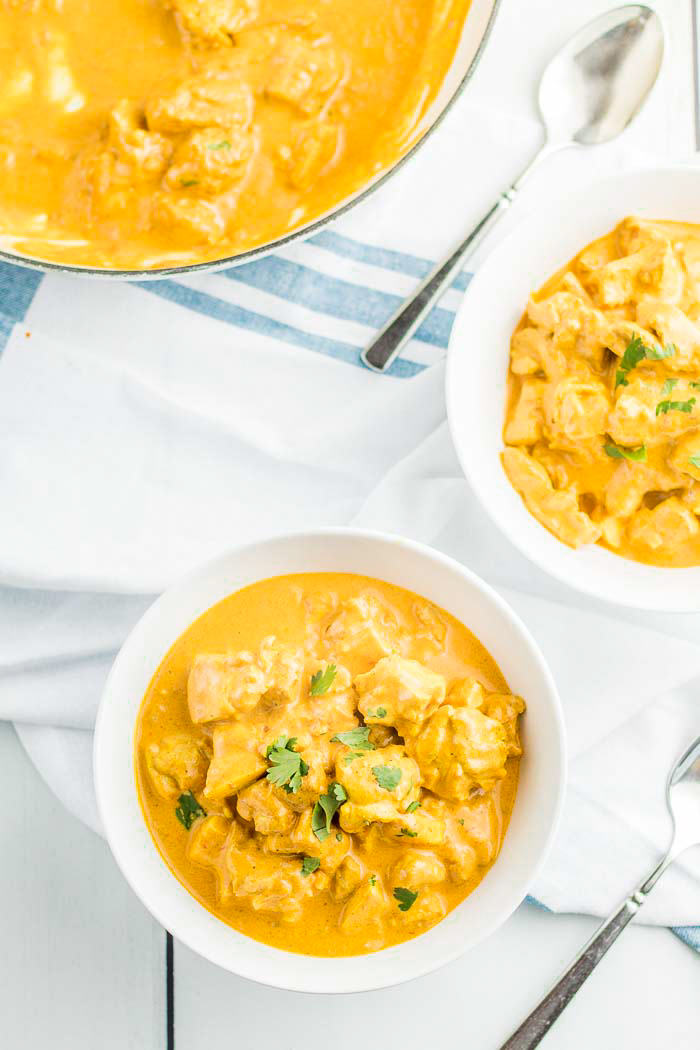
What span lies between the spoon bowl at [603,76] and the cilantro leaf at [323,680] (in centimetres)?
189

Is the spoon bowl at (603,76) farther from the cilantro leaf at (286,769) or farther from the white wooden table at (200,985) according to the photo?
the white wooden table at (200,985)

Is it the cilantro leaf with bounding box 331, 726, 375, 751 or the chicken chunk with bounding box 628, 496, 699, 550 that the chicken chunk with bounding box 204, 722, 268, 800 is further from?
the chicken chunk with bounding box 628, 496, 699, 550

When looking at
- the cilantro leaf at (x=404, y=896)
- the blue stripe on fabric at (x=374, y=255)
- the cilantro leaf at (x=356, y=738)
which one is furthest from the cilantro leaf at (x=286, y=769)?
the blue stripe on fabric at (x=374, y=255)

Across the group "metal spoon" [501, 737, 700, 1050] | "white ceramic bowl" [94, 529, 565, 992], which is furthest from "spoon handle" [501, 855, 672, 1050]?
"white ceramic bowl" [94, 529, 565, 992]

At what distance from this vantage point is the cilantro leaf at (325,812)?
2.65m

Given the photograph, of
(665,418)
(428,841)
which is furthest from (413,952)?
(665,418)

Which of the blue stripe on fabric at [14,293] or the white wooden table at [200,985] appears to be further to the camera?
the blue stripe on fabric at [14,293]

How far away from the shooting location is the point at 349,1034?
3.28 meters

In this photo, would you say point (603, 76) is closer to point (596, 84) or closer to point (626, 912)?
point (596, 84)

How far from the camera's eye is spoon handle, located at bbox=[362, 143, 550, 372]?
3.35 meters

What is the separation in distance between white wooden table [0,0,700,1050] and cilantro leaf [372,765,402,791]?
36.8 inches

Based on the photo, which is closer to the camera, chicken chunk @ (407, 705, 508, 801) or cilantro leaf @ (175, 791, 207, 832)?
chicken chunk @ (407, 705, 508, 801)

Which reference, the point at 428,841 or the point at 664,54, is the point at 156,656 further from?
the point at 664,54

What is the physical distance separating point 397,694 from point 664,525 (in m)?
0.90
